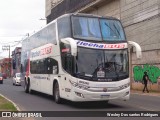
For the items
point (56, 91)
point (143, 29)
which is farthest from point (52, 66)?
point (143, 29)

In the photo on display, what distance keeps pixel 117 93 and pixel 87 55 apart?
6.52 ft

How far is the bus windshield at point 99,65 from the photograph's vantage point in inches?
638

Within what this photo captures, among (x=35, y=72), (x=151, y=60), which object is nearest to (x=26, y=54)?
(x=35, y=72)

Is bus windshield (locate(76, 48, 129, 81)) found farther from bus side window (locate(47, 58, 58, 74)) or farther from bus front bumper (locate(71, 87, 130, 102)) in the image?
bus side window (locate(47, 58, 58, 74))

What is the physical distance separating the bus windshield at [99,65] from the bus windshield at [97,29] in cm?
66

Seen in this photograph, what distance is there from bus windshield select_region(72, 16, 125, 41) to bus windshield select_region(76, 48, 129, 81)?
66cm

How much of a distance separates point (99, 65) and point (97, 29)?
1.69m

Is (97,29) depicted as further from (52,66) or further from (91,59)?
(52,66)

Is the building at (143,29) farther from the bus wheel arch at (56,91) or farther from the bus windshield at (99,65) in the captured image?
the bus windshield at (99,65)

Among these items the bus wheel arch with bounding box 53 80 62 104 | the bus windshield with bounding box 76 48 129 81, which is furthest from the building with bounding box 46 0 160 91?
the bus windshield with bounding box 76 48 129 81

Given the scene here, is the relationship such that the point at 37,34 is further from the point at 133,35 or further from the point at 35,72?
the point at 133,35

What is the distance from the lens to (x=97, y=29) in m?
17.1

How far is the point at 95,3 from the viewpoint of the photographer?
4566 centimetres

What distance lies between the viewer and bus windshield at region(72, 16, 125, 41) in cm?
1675
